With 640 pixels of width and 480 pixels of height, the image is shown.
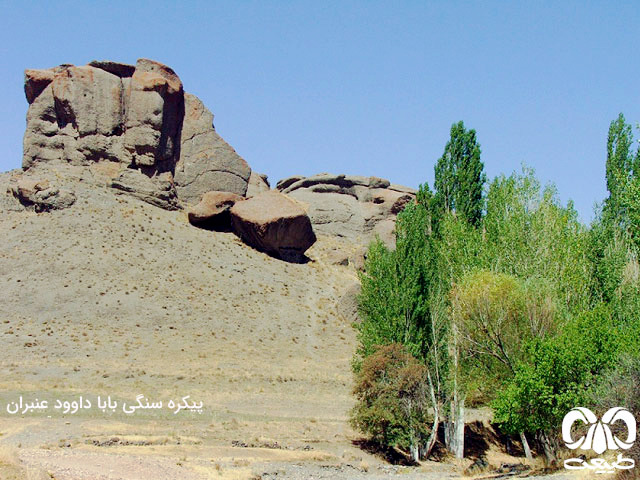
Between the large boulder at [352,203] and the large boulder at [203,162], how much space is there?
29.7 ft

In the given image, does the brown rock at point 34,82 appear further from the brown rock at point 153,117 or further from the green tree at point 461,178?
the green tree at point 461,178

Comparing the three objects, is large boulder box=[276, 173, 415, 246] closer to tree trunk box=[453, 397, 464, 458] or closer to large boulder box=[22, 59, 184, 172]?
large boulder box=[22, 59, 184, 172]

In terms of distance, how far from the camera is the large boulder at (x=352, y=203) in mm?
61406

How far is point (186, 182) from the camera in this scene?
5506 cm

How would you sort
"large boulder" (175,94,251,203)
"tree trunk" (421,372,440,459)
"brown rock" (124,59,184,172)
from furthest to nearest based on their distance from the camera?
"large boulder" (175,94,251,203) < "brown rock" (124,59,184,172) < "tree trunk" (421,372,440,459)

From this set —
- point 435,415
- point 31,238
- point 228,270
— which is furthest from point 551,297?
point 31,238

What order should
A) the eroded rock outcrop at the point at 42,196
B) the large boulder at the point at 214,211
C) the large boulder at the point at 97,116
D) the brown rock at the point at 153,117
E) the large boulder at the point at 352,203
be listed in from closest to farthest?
the eroded rock outcrop at the point at 42,196, the large boulder at the point at 97,116, the large boulder at the point at 214,211, the brown rock at the point at 153,117, the large boulder at the point at 352,203

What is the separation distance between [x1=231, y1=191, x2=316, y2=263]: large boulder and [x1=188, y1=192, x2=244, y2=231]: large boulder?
37.9 inches

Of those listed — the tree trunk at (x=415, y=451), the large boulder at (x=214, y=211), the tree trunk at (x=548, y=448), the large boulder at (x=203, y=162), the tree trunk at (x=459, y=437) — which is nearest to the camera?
the tree trunk at (x=548, y=448)

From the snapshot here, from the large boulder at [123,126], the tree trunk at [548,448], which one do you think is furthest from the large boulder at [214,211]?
the tree trunk at [548,448]

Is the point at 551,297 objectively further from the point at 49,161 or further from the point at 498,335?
the point at 49,161

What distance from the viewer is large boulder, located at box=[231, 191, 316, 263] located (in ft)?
167

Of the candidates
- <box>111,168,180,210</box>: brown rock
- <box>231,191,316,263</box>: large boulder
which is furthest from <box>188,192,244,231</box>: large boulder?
<box>111,168,180,210</box>: brown rock

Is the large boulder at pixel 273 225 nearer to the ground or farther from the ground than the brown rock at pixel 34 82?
nearer to the ground
